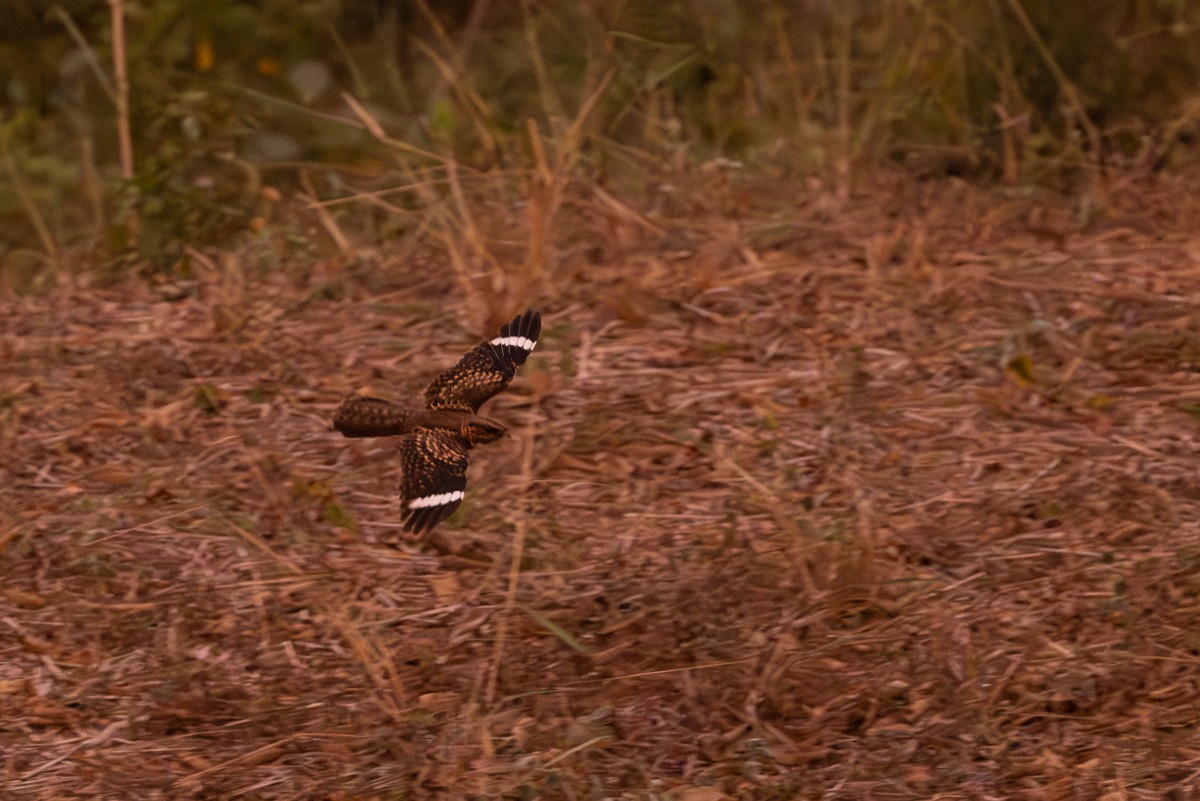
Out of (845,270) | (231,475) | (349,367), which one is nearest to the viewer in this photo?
(231,475)

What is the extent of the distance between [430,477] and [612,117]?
7.42 feet

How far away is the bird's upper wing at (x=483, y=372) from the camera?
10.8 ft

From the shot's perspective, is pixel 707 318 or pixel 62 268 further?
pixel 62 268

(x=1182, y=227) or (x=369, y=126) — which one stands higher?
(x=369, y=126)

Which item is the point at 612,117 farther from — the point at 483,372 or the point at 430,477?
the point at 430,477

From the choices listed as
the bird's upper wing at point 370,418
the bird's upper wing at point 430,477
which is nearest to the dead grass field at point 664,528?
the bird's upper wing at point 430,477

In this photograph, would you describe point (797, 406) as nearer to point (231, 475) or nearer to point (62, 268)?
point (231, 475)

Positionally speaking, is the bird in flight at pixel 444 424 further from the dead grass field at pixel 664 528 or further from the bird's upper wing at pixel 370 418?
the dead grass field at pixel 664 528

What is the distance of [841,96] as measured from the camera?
4.98m

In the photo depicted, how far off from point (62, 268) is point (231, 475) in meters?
1.28

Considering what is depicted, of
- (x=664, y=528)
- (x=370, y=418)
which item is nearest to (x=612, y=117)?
(x=664, y=528)

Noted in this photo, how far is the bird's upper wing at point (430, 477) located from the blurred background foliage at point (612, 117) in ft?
3.69

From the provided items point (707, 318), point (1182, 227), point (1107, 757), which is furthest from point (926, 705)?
point (1182, 227)

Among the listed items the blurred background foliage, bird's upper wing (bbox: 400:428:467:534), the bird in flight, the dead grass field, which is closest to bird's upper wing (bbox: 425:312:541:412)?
the bird in flight
